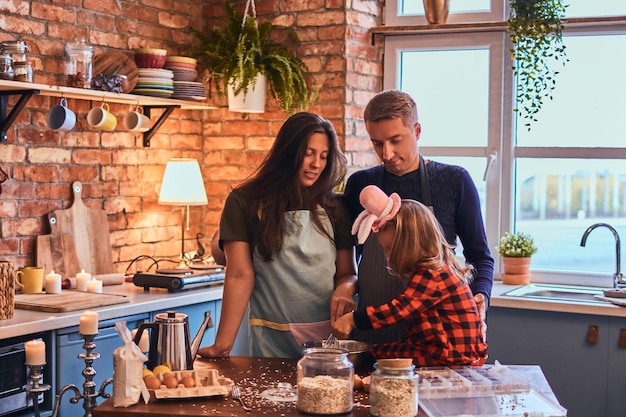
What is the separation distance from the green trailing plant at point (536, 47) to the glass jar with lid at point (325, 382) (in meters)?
2.53

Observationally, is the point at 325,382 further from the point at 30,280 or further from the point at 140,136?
the point at 140,136

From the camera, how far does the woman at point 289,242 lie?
279 cm

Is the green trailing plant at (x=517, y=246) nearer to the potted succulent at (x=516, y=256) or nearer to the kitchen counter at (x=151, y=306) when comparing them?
the potted succulent at (x=516, y=256)

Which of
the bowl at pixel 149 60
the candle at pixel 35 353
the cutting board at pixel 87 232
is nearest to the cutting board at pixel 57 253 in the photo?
the cutting board at pixel 87 232

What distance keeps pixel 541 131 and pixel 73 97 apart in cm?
241

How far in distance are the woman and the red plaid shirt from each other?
304 millimetres

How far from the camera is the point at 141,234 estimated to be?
15.2ft

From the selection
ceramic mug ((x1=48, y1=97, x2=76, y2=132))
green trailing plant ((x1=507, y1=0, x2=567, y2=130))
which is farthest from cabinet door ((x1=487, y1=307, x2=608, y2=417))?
ceramic mug ((x1=48, y1=97, x2=76, y2=132))

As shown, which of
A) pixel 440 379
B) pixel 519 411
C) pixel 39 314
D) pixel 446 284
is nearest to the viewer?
pixel 519 411

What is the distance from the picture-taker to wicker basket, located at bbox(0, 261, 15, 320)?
3260 mm

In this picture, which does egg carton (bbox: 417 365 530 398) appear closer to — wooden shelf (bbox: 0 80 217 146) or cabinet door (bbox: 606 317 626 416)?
cabinet door (bbox: 606 317 626 416)

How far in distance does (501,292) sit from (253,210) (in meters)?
1.92

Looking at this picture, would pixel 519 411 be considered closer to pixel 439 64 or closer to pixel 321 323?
pixel 321 323

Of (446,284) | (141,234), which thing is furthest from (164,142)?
(446,284)
